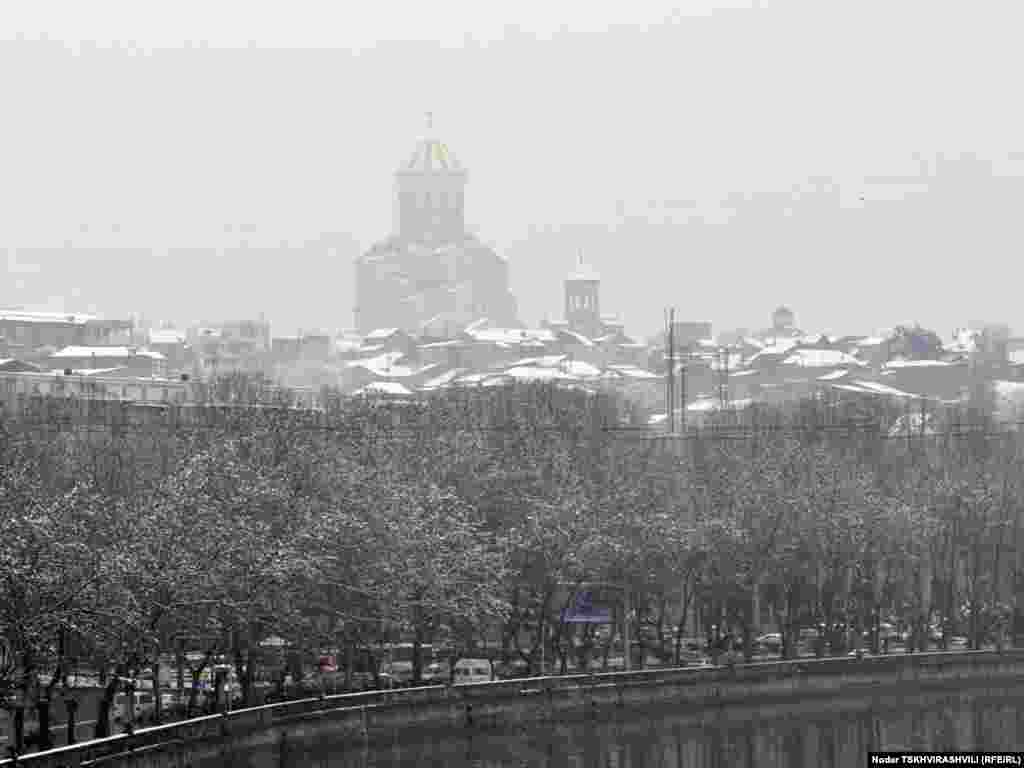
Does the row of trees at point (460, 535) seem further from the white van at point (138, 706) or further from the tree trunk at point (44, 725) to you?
the white van at point (138, 706)

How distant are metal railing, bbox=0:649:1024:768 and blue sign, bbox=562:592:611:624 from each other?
23.6 feet

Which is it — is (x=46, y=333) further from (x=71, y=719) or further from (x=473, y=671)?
(x=71, y=719)

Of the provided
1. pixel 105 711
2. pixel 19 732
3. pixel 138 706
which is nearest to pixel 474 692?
pixel 138 706

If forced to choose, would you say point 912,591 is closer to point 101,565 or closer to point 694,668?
point 694,668

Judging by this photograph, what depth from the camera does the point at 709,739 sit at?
71.4m

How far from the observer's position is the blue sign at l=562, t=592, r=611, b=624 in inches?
3324

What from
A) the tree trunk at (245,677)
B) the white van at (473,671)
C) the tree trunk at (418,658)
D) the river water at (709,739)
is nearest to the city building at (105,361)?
the white van at (473,671)

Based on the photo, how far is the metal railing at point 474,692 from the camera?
54.4m

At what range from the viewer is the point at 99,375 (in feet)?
551

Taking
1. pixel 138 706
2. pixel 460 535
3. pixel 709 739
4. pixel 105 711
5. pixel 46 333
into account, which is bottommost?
pixel 709 739

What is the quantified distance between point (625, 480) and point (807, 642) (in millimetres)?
8776

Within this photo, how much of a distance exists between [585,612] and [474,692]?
46.0 feet

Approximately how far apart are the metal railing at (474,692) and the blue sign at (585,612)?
7.18m

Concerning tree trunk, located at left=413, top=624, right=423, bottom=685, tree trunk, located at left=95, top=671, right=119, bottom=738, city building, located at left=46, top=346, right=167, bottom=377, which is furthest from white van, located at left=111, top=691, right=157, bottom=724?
city building, located at left=46, top=346, right=167, bottom=377
